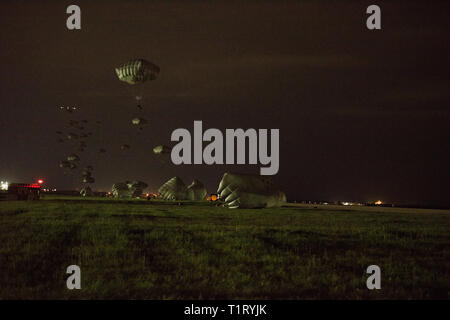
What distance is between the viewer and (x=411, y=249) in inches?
593

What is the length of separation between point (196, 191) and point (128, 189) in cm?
3078

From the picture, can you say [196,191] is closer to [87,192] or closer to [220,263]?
[87,192]

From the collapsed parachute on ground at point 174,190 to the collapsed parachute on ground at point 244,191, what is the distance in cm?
3343

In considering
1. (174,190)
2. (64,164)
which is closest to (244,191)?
(174,190)

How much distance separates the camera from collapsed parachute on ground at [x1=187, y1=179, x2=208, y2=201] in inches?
3012

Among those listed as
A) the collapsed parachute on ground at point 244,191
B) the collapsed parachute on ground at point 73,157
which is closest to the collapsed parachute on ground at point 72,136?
Answer: the collapsed parachute on ground at point 73,157

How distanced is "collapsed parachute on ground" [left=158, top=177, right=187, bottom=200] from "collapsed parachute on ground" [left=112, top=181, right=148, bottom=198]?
24.3m

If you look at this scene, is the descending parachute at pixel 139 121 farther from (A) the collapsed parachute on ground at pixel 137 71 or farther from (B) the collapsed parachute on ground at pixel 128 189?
(B) the collapsed parachute on ground at pixel 128 189

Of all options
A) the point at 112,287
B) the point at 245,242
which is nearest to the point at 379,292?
the point at 112,287

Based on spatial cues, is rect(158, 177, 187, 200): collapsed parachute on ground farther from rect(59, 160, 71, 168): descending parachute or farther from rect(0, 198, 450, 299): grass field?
rect(0, 198, 450, 299): grass field

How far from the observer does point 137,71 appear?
2147 inches
